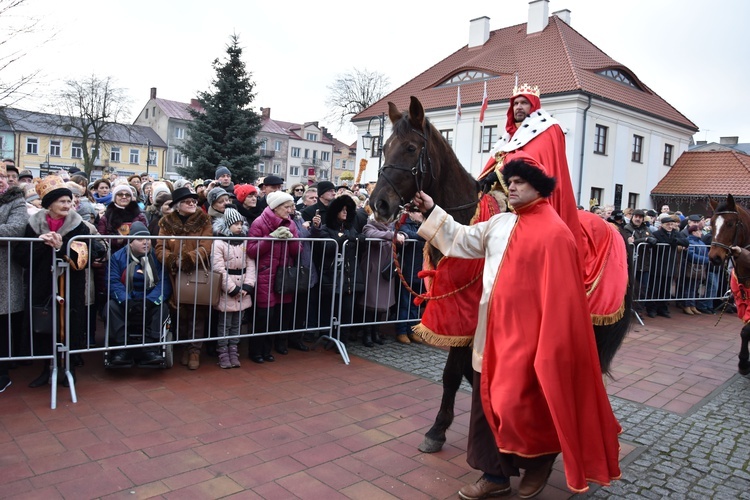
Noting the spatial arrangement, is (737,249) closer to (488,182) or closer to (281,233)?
(488,182)

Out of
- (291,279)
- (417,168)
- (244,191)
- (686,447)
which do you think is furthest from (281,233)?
(686,447)

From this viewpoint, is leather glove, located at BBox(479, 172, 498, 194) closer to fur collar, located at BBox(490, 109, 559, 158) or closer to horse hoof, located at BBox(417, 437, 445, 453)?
fur collar, located at BBox(490, 109, 559, 158)

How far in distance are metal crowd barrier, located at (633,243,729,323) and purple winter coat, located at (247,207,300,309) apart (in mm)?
6930

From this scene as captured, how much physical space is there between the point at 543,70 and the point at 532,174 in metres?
29.6

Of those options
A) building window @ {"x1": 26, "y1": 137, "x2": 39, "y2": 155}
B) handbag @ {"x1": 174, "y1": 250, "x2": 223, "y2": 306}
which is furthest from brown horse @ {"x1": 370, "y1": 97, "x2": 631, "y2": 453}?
building window @ {"x1": 26, "y1": 137, "x2": 39, "y2": 155}

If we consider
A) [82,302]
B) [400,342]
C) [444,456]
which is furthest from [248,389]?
[400,342]

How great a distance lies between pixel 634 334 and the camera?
350 inches

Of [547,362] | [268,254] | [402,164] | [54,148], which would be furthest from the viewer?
[54,148]

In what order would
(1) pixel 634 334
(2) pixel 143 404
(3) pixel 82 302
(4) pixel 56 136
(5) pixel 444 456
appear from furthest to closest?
1. (4) pixel 56 136
2. (1) pixel 634 334
3. (3) pixel 82 302
4. (2) pixel 143 404
5. (5) pixel 444 456

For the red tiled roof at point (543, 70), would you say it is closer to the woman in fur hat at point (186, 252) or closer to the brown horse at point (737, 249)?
the brown horse at point (737, 249)

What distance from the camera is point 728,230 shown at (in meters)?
6.87

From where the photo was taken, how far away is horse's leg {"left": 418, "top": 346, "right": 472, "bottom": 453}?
4.02 m

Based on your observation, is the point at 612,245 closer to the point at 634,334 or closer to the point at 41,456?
the point at 41,456

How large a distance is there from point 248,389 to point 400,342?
282 centimetres
